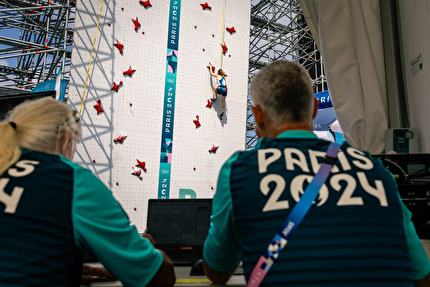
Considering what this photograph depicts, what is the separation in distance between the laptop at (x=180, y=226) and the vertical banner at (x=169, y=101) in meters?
2.83

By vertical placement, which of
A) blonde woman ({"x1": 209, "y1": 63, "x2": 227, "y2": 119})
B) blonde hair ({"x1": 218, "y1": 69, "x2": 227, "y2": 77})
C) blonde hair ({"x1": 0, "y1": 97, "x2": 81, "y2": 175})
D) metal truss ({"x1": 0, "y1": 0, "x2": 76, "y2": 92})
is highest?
metal truss ({"x1": 0, "y1": 0, "x2": 76, "y2": 92})

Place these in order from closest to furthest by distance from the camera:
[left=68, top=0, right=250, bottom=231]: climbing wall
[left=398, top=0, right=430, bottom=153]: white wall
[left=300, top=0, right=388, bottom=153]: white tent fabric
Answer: [left=398, top=0, right=430, bottom=153]: white wall, [left=300, top=0, right=388, bottom=153]: white tent fabric, [left=68, top=0, right=250, bottom=231]: climbing wall

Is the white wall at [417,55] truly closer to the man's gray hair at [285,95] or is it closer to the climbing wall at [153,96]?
the man's gray hair at [285,95]

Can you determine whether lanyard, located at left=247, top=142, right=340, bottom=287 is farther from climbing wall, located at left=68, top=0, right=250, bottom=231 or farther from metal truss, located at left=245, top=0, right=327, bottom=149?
metal truss, located at left=245, top=0, right=327, bottom=149

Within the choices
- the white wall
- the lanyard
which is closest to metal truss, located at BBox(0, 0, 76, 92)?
the white wall

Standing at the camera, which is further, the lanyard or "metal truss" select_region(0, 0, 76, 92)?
"metal truss" select_region(0, 0, 76, 92)

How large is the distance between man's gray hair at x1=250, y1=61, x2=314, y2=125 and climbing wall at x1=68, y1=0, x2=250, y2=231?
360cm

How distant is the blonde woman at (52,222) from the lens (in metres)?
0.79

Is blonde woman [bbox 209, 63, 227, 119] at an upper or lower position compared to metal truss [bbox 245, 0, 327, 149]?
lower

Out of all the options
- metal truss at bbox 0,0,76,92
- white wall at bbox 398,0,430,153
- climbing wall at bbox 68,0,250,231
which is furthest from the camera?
metal truss at bbox 0,0,76,92

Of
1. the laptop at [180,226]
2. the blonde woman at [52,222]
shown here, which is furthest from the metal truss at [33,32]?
the blonde woman at [52,222]

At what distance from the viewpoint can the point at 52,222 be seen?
32.3 inches

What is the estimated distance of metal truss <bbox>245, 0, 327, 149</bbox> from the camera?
37.0 ft

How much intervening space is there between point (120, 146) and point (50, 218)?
363 centimetres
